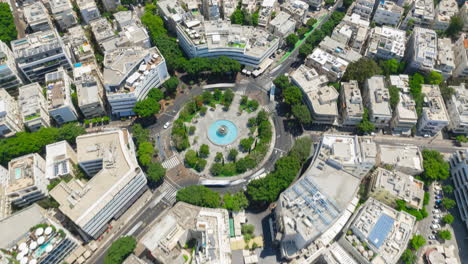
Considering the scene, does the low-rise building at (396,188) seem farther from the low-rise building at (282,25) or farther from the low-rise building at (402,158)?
the low-rise building at (282,25)

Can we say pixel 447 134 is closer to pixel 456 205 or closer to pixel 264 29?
pixel 456 205

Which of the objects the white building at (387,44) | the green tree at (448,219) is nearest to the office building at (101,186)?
the green tree at (448,219)

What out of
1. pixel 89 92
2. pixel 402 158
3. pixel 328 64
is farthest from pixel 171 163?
pixel 402 158

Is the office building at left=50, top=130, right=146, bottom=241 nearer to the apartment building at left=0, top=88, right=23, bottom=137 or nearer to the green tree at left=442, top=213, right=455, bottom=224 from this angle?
the apartment building at left=0, top=88, right=23, bottom=137

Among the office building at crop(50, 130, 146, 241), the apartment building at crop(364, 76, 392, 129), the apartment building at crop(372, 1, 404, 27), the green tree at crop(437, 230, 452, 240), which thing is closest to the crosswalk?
the office building at crop(50, 130, 146, 241)

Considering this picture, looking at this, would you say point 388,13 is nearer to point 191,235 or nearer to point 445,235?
point 445,235

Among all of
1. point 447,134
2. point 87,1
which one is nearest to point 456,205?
point 447,134
